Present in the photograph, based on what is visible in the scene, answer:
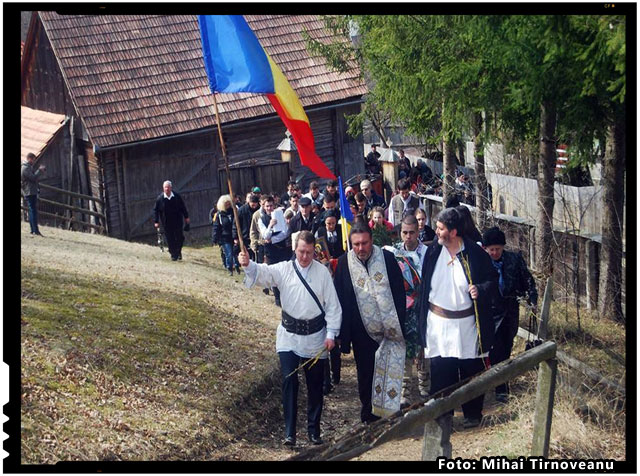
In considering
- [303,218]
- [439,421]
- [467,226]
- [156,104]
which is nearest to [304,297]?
[467,226]

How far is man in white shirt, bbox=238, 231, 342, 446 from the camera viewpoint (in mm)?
8297

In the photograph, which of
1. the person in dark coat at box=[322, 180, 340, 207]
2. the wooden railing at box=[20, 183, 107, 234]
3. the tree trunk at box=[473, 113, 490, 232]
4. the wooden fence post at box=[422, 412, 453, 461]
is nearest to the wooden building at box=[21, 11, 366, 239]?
the wooden railing at box=[20, 183, 107, 234]

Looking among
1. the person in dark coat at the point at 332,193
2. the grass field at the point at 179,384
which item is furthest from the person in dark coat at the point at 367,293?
the person in dark coat at the point at 332,193

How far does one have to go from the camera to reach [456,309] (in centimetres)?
834

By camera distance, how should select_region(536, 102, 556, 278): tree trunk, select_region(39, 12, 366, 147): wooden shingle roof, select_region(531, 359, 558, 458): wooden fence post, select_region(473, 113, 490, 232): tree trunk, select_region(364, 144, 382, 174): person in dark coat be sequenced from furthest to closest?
select_region(364, 144, 382, 174): person in dark coat → select_region(39, 12, 366, 147): wooden shingle roof → select_region(473, 113, 490, 232): tree trunk → select_region(536, 102, 556, 278): tree trunk → select_region(531, 359, 558, 458): wooden fence post

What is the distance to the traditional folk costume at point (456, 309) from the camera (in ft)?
27.3

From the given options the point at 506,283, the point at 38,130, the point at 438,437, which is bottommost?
the point at 438,437

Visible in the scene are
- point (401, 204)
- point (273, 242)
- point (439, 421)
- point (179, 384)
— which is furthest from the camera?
point (401, 204)

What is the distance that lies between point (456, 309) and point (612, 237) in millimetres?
4620

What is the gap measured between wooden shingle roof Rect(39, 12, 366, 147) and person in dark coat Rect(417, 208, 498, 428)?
14.3 m

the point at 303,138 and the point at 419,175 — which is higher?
the point at 303,138

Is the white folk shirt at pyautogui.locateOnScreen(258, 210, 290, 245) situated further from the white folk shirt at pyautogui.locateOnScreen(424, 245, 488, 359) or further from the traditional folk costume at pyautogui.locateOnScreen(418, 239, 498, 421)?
the white folk shirt at pyautogui.locateOnScreen(424, 245, 488, 359)

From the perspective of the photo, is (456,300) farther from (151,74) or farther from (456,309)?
(151,74)

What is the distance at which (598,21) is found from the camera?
7.90 metres
